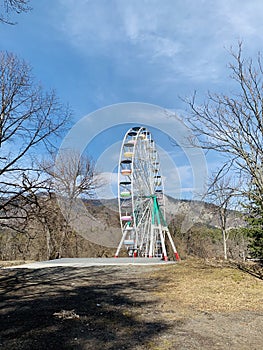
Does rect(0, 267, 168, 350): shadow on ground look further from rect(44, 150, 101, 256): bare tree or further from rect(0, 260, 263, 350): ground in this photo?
rect(44, 150, 101, 256): bare tree

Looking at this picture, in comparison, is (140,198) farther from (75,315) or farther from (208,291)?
(75,315)

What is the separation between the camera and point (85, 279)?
8.12 meters

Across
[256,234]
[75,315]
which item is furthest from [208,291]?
[256,234]

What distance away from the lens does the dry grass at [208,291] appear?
4953 millimetres

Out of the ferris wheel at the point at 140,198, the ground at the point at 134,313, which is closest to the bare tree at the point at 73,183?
the ferris wheel at the point at 140,198

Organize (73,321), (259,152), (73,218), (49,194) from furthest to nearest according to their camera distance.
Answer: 1. (73,218)
2. (49,194)
3. (259,152)
4. (73,321)

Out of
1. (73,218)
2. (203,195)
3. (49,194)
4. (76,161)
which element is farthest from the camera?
(76,161)

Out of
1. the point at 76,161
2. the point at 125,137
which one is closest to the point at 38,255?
the point at 76,161

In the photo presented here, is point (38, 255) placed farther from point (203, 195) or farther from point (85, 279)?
point (203, 195)

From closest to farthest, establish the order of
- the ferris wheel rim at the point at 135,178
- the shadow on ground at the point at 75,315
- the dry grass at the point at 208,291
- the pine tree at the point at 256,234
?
the shadow on ground at the point at 75,315 < the dry grass at the point at 208,291 < the pine tree at the point at 256,234 < the ferris wheel rim at the point at 135,178

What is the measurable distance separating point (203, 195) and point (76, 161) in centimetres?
1605

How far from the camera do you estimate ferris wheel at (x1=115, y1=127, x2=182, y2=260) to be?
53.5 feet

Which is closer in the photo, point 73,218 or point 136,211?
point 136,211

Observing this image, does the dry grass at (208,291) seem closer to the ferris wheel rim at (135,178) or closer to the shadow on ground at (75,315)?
the shadow on ground at (75,315)
